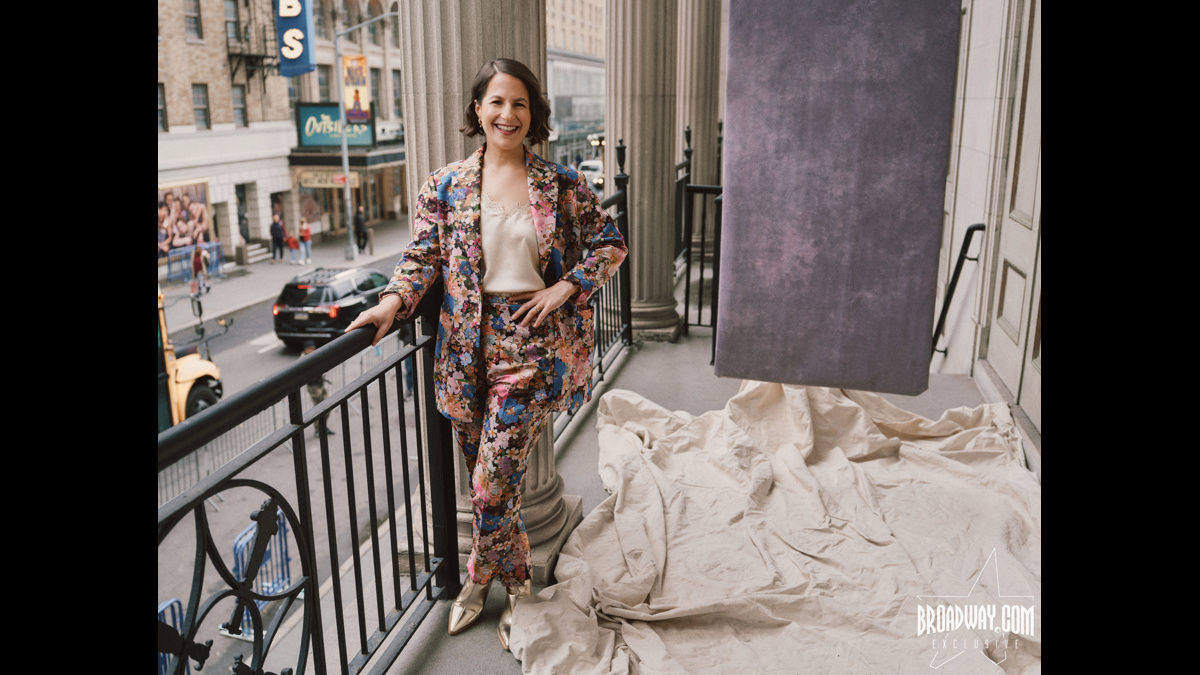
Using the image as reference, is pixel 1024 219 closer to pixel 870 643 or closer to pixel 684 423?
pixel 684 423

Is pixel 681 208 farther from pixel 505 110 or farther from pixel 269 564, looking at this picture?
pixel 505 110

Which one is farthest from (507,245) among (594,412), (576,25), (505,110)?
(576,25)

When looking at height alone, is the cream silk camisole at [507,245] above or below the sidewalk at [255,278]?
above

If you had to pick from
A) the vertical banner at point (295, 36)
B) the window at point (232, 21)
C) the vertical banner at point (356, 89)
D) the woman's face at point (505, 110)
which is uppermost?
the window at point (232, 21)

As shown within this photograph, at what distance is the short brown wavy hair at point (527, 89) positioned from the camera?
2.56m

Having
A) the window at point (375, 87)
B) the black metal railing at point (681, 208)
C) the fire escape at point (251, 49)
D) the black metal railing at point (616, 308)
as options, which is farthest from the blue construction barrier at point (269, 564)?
the window at point (375, 87)

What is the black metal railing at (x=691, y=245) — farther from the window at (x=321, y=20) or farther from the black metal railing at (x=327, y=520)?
the window at (x=321, y=20)

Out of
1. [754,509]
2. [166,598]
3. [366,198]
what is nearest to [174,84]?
[366,198]

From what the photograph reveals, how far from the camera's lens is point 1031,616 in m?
2.90

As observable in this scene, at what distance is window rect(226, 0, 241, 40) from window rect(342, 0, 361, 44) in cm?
449

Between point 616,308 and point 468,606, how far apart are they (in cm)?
394

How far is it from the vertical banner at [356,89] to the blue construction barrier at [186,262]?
6225 mm

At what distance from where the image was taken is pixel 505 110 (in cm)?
254
